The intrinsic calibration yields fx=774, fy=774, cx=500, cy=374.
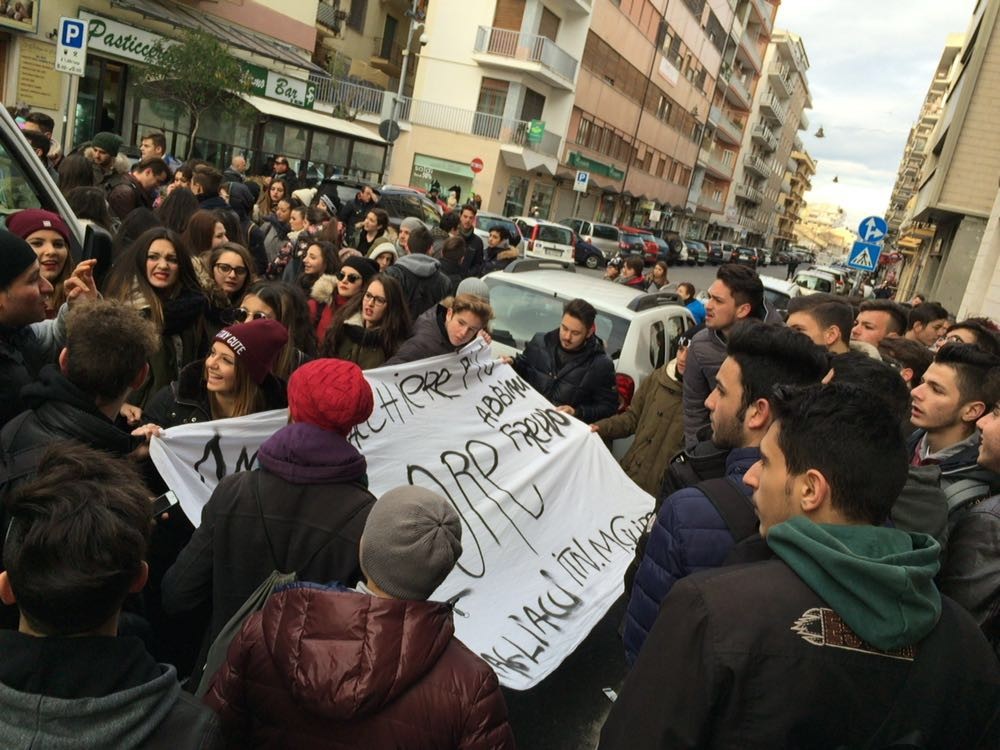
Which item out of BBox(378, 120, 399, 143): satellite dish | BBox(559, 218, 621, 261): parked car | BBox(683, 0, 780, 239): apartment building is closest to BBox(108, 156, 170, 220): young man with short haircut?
BBox(378, 120, 399, 143): satellite dish

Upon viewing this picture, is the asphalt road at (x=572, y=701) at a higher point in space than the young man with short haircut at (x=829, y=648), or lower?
lower

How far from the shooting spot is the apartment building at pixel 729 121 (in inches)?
2512

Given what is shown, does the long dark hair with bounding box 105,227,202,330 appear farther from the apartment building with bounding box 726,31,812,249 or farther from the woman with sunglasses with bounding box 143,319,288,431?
the apartment building with bounding box 726,31,812,249

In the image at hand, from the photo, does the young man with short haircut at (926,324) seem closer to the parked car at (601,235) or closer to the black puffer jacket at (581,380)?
the black puffer jacket at (581,380)

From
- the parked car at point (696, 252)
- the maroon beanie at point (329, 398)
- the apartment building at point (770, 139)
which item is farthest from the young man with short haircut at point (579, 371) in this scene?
the apartment building at point (770, 139)

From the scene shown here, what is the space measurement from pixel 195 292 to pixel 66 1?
20218 mm

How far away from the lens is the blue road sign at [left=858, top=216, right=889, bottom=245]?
15.1 meters

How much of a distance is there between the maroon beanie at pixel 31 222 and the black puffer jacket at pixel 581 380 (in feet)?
10.3

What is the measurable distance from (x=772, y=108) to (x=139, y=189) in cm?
8658

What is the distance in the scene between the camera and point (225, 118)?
2405 centimetres

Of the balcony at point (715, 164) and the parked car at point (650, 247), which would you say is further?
the balcony at point (715, 164)

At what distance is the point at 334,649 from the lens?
171 cm

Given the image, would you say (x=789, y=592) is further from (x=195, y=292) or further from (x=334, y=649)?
(x=195, y=292)

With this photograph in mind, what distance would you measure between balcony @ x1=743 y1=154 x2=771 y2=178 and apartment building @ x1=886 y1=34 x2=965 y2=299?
49.2 feet
